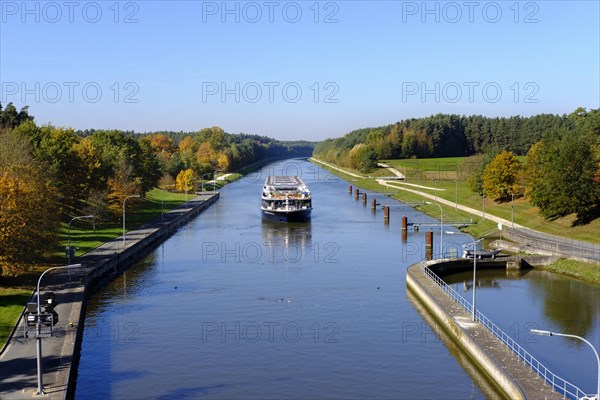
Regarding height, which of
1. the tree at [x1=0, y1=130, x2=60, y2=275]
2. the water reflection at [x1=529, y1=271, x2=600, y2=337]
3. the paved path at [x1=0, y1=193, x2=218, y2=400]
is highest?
the tree at [x1=0, y1=130, x2=60, y2=275]

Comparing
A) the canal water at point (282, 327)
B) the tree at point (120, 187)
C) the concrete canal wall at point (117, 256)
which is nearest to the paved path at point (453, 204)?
the canal water at point (282, 327)

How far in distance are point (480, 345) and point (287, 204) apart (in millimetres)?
77418

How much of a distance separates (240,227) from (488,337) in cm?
6783

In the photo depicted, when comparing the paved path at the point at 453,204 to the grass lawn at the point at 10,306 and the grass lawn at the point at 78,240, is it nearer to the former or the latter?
the grass lawn at the point at 78,240

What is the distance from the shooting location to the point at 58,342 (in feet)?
135

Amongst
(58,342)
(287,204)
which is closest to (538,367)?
(58,342)

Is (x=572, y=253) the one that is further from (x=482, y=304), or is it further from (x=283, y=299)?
(x=283, y=299)

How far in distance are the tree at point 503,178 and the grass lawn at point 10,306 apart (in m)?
79.5

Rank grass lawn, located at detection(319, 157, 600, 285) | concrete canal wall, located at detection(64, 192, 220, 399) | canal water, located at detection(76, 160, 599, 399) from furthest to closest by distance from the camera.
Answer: grass lawn, located at detection(319, 157, 600, 285) < concrete canal wall, located at detection(64, 192, 220, 399) < canal water, located at detection(76, 160, 599, 399)

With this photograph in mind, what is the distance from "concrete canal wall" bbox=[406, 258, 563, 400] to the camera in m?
34.0

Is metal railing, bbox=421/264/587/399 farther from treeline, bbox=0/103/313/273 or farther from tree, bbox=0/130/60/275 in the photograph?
treeline, bbox=0/103/313/273

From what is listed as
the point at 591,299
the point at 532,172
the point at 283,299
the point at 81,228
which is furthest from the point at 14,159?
the point at 532,172

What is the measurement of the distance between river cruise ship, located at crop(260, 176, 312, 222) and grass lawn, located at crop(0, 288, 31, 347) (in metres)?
64.6

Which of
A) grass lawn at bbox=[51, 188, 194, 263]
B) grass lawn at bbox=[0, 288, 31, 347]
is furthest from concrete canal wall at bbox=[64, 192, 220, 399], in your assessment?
grass lawn at bbox=[0, 288, 31, 347]
